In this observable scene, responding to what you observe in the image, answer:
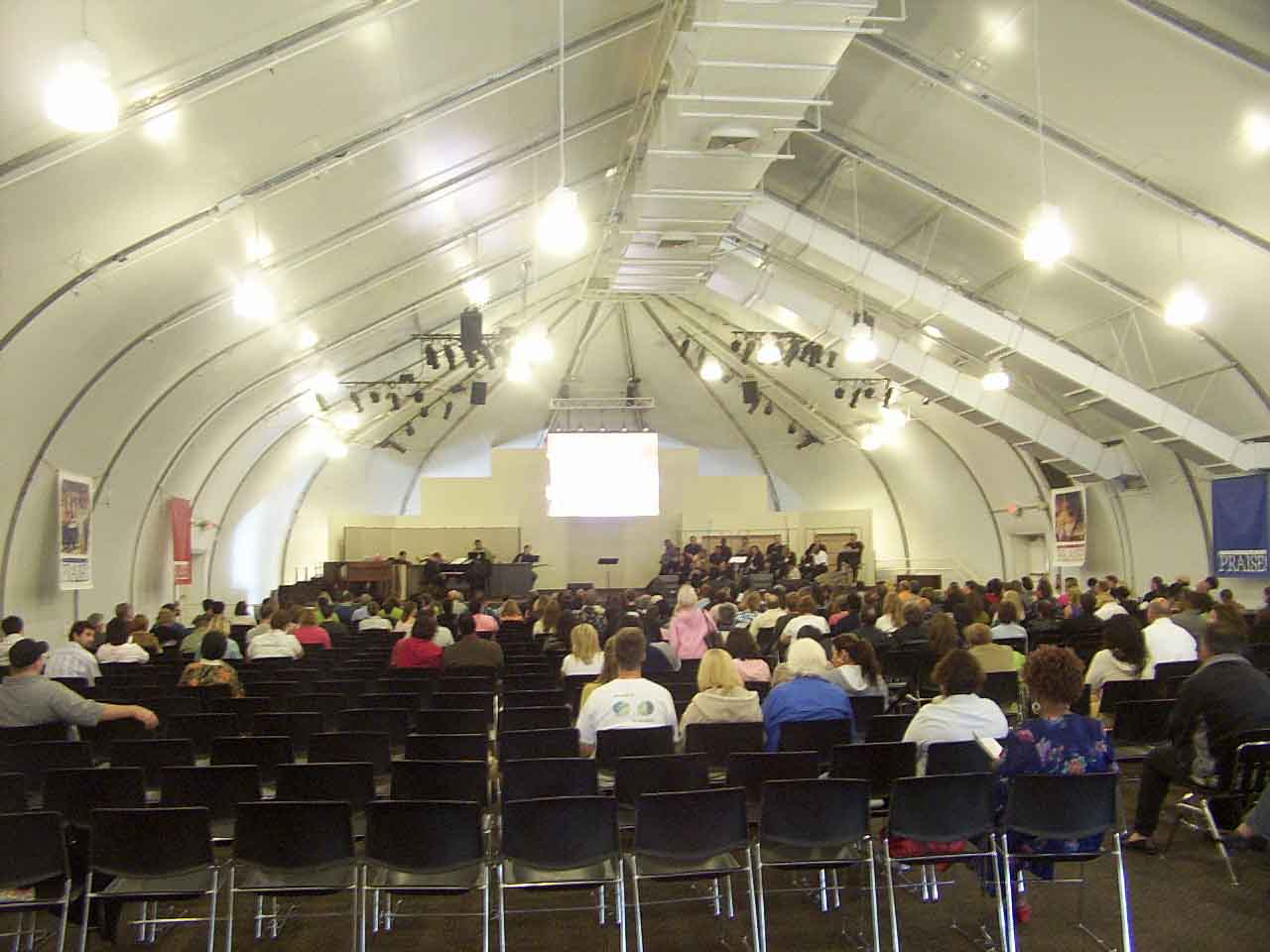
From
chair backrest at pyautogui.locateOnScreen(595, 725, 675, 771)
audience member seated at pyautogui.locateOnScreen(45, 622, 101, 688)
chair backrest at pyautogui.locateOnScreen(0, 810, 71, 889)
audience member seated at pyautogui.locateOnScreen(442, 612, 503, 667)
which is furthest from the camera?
audience member seated at pyautogui.locateOnScreen(442, 612, 503, 667)

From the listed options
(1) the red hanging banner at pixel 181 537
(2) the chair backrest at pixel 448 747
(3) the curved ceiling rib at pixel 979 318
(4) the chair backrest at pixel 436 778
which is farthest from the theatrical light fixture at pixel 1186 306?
(1) the red hanging banner at pixel 181 537

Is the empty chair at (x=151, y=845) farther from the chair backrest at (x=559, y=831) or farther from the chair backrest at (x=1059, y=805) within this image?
the chair backrest at (x=1059, y=805)

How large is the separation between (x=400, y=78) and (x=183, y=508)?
974 cm

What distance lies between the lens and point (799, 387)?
23594mm

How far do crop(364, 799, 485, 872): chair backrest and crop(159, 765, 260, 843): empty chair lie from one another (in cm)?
105

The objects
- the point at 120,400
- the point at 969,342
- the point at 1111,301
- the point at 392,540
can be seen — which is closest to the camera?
the point at 120,400

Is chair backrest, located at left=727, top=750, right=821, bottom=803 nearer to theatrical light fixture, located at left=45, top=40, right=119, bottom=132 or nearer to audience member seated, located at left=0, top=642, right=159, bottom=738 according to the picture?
audience member seated, located at left=0, top=642, right=159, bottom=738

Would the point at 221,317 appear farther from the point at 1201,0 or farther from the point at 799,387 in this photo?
the point at 799,387

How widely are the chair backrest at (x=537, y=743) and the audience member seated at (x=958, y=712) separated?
6.15ft

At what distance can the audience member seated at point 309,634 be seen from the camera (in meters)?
11.2

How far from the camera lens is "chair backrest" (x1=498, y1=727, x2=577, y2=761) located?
5.76 meters

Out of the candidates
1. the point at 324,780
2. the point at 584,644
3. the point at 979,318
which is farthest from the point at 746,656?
the point at 979,318

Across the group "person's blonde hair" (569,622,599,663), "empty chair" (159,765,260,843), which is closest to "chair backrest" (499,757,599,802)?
"empty chair" (159,765,260,843)

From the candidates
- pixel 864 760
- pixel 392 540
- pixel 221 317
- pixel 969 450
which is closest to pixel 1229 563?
pixel 969 450
